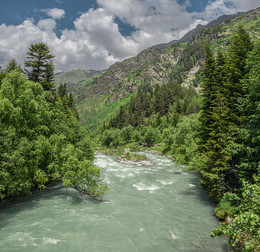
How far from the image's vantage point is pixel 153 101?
164m

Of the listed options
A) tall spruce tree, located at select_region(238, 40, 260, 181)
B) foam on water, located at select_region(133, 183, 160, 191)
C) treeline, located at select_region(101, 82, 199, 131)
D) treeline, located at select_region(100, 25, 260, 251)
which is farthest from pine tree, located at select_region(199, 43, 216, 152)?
treeline, located at select_region(101, 82, 199, 131)

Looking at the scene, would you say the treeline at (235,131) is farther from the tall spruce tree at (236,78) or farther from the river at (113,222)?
the river at (113,222)

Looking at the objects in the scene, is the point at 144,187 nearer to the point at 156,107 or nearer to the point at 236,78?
the point at 236,78

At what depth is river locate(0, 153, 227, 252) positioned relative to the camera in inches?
567

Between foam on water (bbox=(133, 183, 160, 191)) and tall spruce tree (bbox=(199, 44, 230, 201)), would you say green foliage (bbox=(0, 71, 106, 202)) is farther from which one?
tall spruce tree (bbox=(199, 44, 230, 201))

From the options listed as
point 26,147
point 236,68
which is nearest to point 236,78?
point 236,68

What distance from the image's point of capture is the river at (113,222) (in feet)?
47.2

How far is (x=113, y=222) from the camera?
1825cm

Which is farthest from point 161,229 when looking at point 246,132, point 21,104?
point 21,104

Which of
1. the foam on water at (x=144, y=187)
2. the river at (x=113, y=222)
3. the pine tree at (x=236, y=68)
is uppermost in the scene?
the pine tree at (x=236, y=68)

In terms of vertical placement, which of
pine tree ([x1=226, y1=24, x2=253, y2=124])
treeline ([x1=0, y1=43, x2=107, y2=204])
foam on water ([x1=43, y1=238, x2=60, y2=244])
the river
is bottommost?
the river

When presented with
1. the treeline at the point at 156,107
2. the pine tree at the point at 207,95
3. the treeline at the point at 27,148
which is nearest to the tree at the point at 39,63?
the treeline at the point at 27,148

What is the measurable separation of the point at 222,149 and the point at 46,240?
19800 millimetres

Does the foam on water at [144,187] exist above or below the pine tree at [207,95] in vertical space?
below
